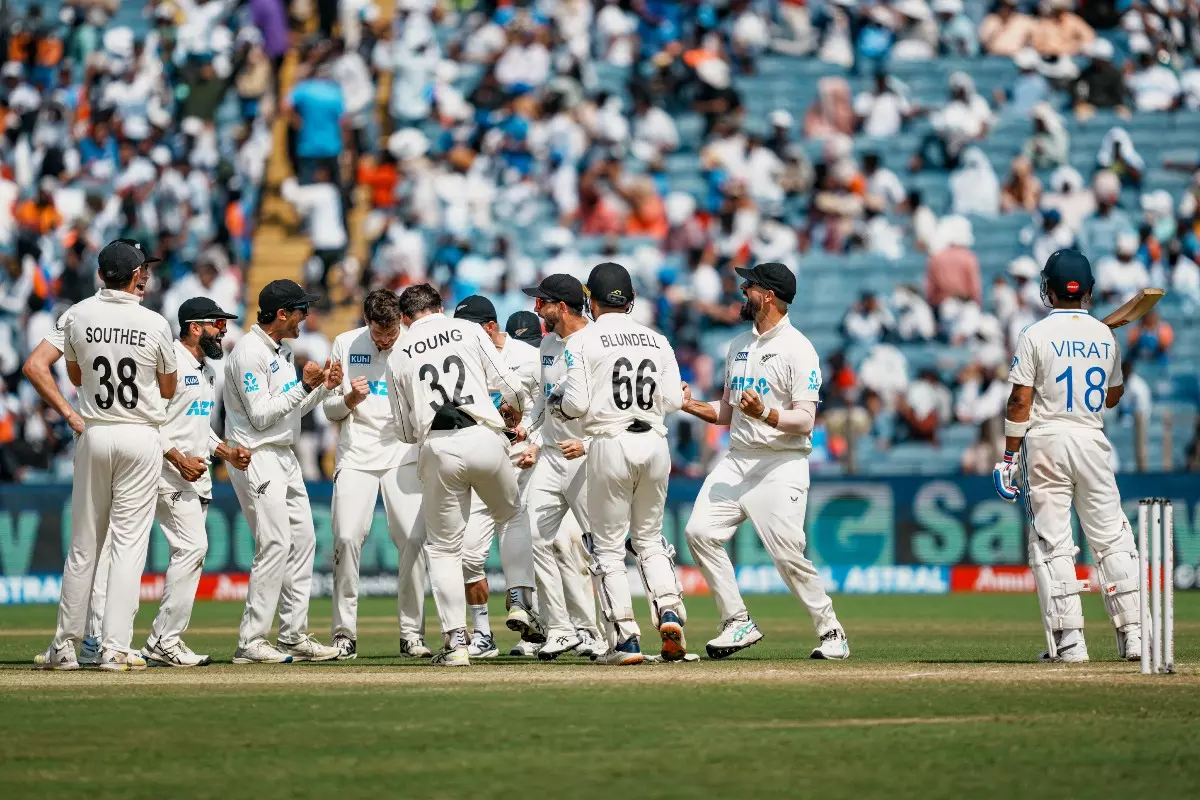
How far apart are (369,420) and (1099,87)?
18608mm

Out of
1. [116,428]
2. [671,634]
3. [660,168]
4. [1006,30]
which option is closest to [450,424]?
[671,634]

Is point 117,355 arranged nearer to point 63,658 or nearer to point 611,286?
point 63,658

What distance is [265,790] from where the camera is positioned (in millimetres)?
7070

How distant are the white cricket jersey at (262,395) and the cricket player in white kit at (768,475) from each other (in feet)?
8.67

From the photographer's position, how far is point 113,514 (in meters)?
11.6

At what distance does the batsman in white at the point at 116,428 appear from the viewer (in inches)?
452

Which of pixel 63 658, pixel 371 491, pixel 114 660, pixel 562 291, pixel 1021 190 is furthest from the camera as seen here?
pixel 1021 190

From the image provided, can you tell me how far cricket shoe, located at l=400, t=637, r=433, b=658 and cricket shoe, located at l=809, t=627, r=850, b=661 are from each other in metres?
2.84

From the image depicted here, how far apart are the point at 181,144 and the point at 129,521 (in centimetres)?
1942

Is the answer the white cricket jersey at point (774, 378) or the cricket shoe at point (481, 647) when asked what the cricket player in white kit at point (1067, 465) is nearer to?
the white cricket jersey at point (774, 378)

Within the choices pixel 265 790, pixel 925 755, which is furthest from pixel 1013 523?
pixel 265 790

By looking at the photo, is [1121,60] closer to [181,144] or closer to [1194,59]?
[1194,59]

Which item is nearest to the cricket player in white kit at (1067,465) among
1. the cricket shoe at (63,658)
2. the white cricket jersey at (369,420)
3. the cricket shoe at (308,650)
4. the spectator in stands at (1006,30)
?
the white cricket jersey at (369,420)

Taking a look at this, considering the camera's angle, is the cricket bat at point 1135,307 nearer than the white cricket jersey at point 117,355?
No
